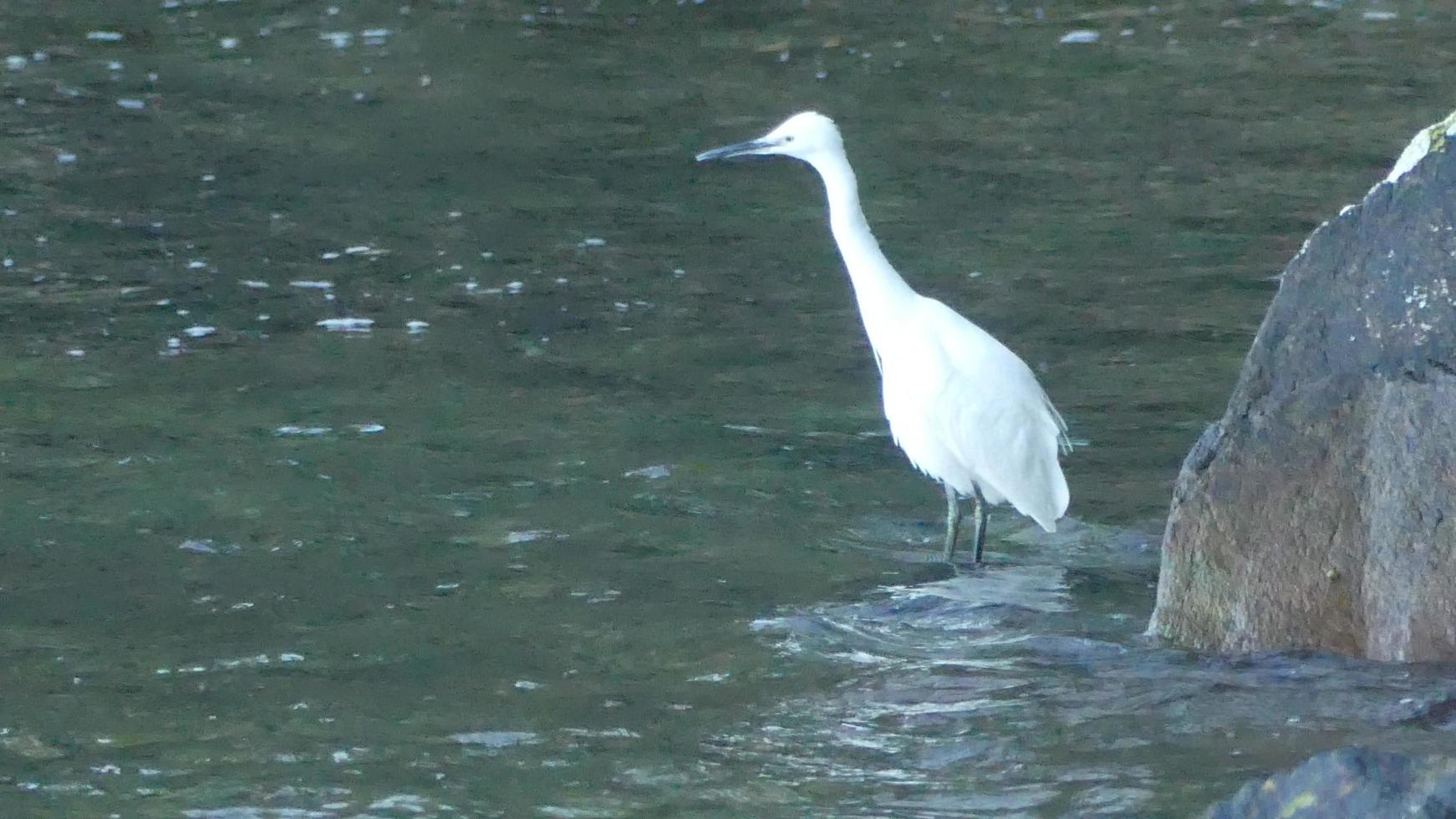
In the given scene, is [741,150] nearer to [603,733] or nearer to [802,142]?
[802,142]

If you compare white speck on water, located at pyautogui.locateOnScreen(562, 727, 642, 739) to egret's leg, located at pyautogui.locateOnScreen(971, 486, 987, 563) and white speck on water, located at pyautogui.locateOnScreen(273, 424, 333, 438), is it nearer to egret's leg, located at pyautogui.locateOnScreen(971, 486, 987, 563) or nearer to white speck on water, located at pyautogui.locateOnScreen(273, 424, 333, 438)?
egret's leg, located at pyautogui.locateOnScreen(971, 486, 987, 563)

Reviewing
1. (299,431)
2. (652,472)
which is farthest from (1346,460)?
(299,431)

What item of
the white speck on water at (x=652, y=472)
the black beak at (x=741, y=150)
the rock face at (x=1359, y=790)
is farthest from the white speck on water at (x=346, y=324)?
the rock face at (x=1359, y=790)

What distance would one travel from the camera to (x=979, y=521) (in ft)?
22.6

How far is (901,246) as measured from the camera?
10820 mm

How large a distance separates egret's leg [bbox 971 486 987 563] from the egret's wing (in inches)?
1.6

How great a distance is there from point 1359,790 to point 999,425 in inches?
145

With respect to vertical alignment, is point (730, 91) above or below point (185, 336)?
above

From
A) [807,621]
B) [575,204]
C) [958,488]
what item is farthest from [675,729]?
[575,204]

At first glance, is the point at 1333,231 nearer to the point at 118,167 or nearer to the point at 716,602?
the point at 716,602

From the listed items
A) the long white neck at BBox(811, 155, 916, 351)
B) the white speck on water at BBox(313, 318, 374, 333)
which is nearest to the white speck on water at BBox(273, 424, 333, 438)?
the white speck on water at BBox(313, 318, 374, 333)

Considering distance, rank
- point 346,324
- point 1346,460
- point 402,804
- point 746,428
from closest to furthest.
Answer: point 402,804 < point 1346,460 < point 746,428 < point 346,324

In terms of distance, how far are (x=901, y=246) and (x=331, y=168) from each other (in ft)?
12.0

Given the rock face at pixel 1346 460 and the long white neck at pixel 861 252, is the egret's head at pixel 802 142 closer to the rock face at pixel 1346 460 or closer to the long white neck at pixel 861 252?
the long white neck at pixel 861 252
